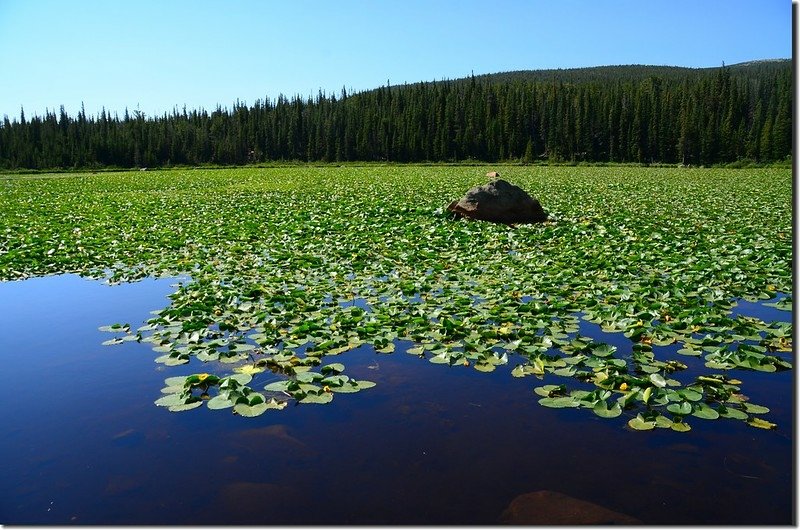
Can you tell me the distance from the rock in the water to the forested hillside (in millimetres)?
72717

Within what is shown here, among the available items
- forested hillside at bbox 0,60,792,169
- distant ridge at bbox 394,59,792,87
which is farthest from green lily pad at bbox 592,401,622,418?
distant ridge at bbox 394,59,792,87

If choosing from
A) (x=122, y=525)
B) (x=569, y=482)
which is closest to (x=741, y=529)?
(x=569, y=482)

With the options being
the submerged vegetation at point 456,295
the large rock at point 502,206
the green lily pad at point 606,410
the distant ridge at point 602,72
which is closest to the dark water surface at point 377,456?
the green lily pad at point 606,410

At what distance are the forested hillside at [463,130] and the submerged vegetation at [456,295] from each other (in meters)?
62.3

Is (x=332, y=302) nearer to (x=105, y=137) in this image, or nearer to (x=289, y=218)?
(x=289, y=218)

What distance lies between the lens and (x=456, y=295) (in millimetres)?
8195

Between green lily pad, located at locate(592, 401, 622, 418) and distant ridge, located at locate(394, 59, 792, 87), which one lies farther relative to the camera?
distant ridge, located at locate(394, 59, 792, 87)

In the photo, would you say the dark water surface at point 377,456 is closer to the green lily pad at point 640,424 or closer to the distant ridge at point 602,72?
the green lily pad at point 640,424

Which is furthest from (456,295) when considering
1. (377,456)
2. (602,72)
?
(602,72)

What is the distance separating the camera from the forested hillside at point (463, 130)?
240 ft

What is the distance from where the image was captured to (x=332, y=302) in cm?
796

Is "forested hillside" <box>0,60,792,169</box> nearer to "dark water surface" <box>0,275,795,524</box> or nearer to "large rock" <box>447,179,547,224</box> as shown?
"large rock" <box>447,179,547,224</box>

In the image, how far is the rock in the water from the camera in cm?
336

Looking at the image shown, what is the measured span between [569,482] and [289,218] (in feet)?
44.4
